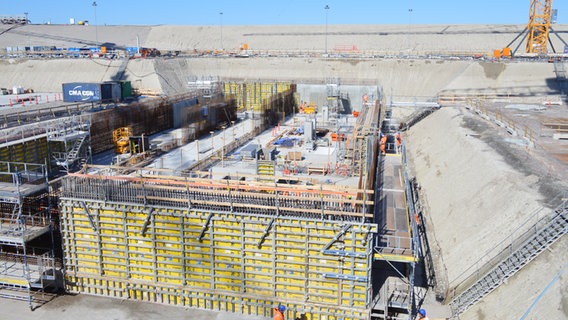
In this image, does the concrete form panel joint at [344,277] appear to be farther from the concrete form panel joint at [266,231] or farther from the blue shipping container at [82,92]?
the blue shipping container at [82,92]

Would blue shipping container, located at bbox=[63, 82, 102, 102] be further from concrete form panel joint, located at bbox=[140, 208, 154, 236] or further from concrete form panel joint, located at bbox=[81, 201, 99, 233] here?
concrete form panel joint, located at bbox=[140, 208, 154, 236]

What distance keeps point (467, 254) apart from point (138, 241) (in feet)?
37.0

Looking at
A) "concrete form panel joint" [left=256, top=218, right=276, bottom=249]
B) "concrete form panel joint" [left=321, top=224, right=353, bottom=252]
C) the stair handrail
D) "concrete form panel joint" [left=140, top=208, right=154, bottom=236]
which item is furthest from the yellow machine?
the stair handrail

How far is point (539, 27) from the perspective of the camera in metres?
61.6

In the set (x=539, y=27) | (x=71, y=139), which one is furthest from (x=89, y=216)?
(x=539, y=27)

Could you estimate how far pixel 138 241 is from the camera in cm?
1692

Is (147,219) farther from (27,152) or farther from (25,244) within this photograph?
(27,152)

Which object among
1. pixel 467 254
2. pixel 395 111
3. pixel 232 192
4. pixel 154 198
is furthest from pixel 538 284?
pixel 395 111

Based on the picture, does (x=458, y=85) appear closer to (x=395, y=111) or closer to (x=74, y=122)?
(x=395, y=111)

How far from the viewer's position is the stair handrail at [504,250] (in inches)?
612

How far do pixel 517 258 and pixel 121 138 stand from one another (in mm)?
25376

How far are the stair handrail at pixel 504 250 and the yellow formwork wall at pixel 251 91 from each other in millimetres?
36706

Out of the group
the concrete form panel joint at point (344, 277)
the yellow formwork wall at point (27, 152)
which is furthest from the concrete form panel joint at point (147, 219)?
the yellow formwork wall at point (27, 152)

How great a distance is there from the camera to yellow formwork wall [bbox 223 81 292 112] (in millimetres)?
51281
